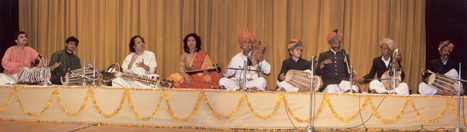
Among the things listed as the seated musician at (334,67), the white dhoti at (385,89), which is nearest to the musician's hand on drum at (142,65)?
the seated musician at (334,67)

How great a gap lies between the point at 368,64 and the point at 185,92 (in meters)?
3.98

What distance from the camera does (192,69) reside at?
7070mm

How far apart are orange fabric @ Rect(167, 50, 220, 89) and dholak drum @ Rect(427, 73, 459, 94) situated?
305 cm

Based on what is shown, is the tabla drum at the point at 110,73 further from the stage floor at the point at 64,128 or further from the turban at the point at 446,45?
the turban at the point at 446,45

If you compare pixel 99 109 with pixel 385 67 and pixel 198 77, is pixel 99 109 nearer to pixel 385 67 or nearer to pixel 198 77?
pixel 198 77

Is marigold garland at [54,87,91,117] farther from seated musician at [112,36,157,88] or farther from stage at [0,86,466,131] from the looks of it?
seated musician at [112,36,157,88]

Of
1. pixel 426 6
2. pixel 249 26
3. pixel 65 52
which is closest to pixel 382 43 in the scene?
pixel 426 6

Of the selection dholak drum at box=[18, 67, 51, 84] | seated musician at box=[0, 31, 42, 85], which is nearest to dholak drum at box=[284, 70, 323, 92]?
dholak drum at box=[18, 67, 51, 84]

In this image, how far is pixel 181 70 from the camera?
6863 millimetres

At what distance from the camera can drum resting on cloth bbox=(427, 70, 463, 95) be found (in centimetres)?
611

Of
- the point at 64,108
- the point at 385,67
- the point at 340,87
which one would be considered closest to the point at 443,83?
the point at 385,67

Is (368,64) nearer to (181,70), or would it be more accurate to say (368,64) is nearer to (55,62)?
(181,70)

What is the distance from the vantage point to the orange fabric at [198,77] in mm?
6824

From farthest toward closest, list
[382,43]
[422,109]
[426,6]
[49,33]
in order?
[49,33]
[426,6]
[382,43]
[422,109]
